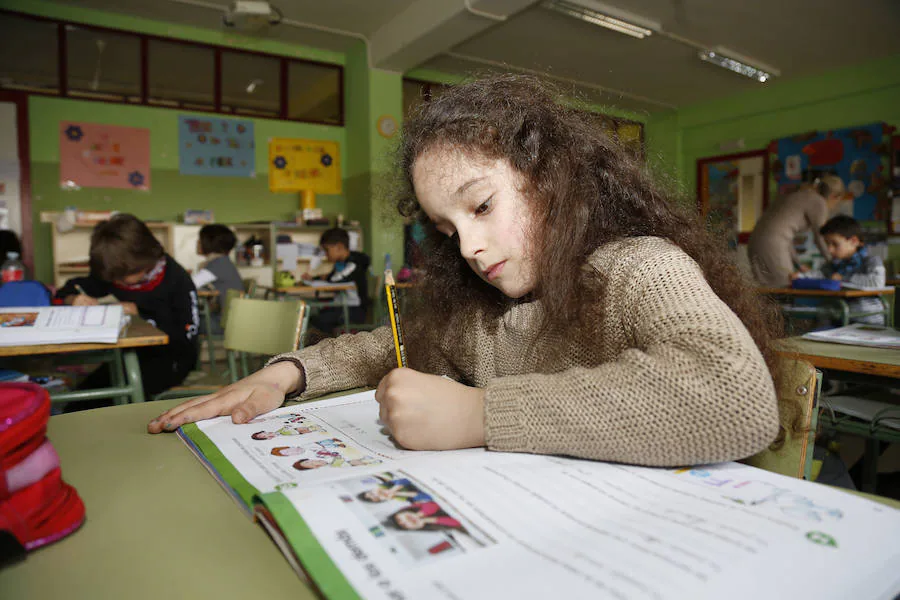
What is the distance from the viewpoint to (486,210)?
0.73 meters

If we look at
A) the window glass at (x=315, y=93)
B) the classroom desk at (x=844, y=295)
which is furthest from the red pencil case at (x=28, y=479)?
the window glass at (x=315, y=93)

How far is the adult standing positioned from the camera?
173 inches

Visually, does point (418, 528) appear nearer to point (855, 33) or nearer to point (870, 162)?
point (855, 33)

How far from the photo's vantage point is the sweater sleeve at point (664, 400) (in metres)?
0.49

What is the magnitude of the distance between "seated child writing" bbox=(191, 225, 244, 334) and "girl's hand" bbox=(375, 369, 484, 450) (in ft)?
12.6

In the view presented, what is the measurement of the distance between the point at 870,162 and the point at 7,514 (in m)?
7.65

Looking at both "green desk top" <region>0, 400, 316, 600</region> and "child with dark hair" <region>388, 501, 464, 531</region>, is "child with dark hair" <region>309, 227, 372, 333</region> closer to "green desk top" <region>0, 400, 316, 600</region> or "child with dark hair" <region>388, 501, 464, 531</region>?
"green desk top" <region>0, 400, 316, 600</region>

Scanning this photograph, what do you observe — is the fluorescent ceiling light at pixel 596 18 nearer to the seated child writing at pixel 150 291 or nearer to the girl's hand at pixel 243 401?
the seated child writing at pixel 150 291

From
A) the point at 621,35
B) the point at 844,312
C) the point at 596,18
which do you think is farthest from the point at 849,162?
the point at 844,312

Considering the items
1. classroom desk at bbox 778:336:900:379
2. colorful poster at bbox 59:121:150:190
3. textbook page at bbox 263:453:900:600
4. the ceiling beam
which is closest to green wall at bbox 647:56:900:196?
the ceiling beam

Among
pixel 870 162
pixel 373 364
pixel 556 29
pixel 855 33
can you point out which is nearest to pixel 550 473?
pixel 373 364

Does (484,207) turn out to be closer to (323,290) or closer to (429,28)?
(323,290)

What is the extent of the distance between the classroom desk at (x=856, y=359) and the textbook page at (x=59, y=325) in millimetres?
1699

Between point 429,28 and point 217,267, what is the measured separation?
261 cm
